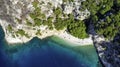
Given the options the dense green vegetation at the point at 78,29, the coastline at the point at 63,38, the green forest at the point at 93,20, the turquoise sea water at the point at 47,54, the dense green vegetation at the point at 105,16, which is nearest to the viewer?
the dense green vegetation at the point at 105,16

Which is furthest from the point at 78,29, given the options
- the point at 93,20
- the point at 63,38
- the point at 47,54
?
the point at 47,54

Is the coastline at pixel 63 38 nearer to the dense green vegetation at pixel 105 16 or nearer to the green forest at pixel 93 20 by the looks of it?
the green forest at pixel 93 20

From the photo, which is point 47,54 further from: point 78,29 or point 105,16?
point 105,16

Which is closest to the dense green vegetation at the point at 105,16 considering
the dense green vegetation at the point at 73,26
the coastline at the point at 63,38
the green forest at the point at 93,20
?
the green forest at the point at 93,20

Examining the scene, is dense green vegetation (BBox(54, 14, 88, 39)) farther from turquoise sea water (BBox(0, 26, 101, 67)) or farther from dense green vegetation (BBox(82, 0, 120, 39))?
turquoise sea water (BBox(0, 26, 101, 67))

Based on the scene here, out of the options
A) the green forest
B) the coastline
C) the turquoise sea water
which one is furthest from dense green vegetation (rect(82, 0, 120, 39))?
the turquoise sea water

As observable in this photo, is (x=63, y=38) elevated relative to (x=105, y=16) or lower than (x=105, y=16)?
lower

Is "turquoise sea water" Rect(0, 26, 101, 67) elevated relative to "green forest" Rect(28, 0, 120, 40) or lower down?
lower down
